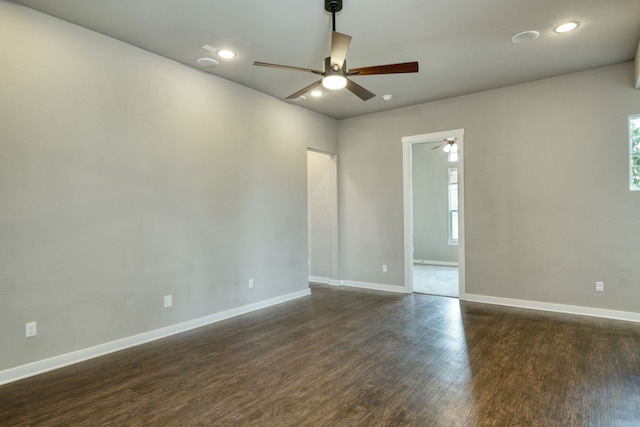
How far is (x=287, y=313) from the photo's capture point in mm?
4848

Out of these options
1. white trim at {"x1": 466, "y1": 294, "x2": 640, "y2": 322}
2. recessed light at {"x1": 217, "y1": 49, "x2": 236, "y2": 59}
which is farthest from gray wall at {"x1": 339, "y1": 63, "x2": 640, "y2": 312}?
recessed light at {"x1": 217, "y1": 49, "x2": 236, "y2": 59}

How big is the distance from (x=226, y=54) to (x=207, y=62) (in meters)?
0.33

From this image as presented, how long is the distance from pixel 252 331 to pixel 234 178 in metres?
2.01

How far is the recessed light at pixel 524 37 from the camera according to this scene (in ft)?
11.6

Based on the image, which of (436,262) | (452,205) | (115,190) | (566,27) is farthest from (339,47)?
(436,262)

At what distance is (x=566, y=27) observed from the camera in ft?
11.3

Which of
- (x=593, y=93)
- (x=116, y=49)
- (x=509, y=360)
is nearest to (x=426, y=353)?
(x=509, y=360)

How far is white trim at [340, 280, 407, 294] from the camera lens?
6.11 m

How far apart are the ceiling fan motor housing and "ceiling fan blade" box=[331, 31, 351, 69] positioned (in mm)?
352

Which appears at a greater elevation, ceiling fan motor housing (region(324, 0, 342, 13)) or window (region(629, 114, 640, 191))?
ceiling fan motor housing (region(324, 0, 342, 13))

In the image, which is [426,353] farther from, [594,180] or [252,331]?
[594,180]

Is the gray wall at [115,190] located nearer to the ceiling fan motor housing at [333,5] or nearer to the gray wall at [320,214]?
the gray wall at [320,214]

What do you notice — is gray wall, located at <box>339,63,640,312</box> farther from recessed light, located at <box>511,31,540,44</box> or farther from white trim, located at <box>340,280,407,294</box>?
recessed light, located at <box>511,31,540,44</box>

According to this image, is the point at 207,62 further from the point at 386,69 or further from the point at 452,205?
the point at 452,205
